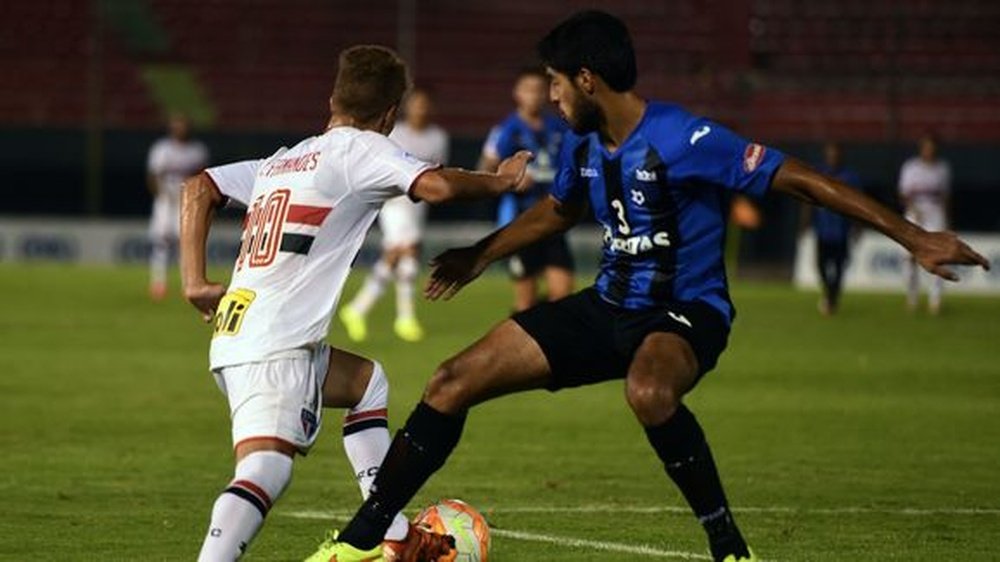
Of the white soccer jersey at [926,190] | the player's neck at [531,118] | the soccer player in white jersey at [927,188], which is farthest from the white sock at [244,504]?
the white soccer jersey at [926,190]

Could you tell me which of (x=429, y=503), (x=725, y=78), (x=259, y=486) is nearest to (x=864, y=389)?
(x=429, y=503)

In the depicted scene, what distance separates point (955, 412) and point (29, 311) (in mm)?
12185

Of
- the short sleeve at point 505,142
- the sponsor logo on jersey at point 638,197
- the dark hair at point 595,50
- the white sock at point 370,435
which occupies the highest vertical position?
the dark hair at point 595,50

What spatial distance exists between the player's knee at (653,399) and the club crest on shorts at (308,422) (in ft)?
3.66

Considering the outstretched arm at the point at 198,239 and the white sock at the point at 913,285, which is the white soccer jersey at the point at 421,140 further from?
the outstretched arm at the point at 198,239

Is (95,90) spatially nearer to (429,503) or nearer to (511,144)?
(511,144)

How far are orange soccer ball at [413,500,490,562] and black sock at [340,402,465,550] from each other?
18.3 inches

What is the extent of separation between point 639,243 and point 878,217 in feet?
3.10

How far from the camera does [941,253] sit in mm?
7367

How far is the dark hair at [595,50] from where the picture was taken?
7828mm

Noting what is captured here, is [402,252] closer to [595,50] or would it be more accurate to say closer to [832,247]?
[832,247]

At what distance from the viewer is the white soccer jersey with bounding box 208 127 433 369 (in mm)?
7305

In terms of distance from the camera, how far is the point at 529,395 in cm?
1645

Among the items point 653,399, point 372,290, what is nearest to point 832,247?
point 372,290
